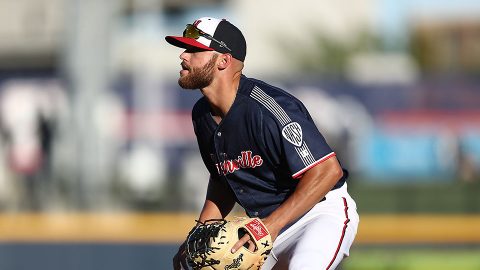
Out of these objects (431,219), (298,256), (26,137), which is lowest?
(26,137)

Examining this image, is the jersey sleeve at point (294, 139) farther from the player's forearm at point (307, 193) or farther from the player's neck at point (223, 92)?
the player's neck at point (223, 92)

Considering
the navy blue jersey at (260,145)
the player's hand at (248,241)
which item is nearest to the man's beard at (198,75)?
the navy blue jersey at (260,145)

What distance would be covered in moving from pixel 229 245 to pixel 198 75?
2.75 feet

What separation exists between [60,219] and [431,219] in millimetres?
4707

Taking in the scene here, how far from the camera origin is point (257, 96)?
5539mm

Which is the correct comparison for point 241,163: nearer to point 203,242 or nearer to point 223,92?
point 223,92

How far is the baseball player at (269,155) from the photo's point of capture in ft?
17.6

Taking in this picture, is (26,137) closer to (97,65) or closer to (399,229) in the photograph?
(97,65)

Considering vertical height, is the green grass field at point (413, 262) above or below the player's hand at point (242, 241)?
below

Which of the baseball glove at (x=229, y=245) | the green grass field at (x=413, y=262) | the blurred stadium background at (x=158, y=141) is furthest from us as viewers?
the blurred stadium background at (x=158, y=141)

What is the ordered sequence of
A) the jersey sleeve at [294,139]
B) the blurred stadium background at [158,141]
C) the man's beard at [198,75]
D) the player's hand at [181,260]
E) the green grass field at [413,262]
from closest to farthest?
the jersey sleeve at [294,139], the man's beard at [198,75], the player's hand at [181,260], the green grass field at [413,262], the blurred stadium background at [158,141]

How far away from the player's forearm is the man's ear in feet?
2.14

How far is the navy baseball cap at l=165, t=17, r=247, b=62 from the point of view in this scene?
5.45m

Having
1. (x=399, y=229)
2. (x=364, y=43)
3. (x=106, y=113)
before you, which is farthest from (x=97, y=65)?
(x=364, y=43)
